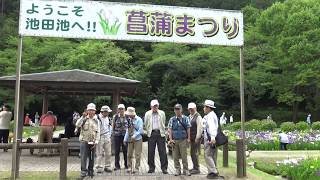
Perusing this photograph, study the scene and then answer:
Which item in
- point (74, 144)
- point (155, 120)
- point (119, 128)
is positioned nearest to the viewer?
point (155, 120)

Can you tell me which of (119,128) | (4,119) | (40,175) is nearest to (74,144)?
(4,119)

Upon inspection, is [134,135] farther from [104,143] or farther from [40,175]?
[40,175]

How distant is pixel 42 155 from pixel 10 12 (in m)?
43.1

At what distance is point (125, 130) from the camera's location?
34.4 ft

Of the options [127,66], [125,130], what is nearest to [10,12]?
[127,66]

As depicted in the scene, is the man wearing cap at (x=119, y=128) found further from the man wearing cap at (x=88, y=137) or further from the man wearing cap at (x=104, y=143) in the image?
the man wearing cap at (x=88, y=137)

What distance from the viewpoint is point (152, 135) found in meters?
10.0

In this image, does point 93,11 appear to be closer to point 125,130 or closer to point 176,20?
point 176,20

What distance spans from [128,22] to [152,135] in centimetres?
270

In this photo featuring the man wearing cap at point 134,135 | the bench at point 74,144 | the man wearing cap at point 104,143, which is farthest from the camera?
the bench at point 74,144

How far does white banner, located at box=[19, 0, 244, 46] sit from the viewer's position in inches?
368

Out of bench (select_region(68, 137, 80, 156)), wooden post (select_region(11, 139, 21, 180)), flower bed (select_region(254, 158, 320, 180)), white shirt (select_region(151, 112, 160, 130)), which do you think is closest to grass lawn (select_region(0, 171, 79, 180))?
wooden post (select_region(11, 139, 21, 180))

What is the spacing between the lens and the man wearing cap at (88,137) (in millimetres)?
9305

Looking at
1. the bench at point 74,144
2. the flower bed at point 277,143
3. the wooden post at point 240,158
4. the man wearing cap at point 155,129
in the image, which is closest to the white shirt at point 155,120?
the man wearing cap at point 155,129
